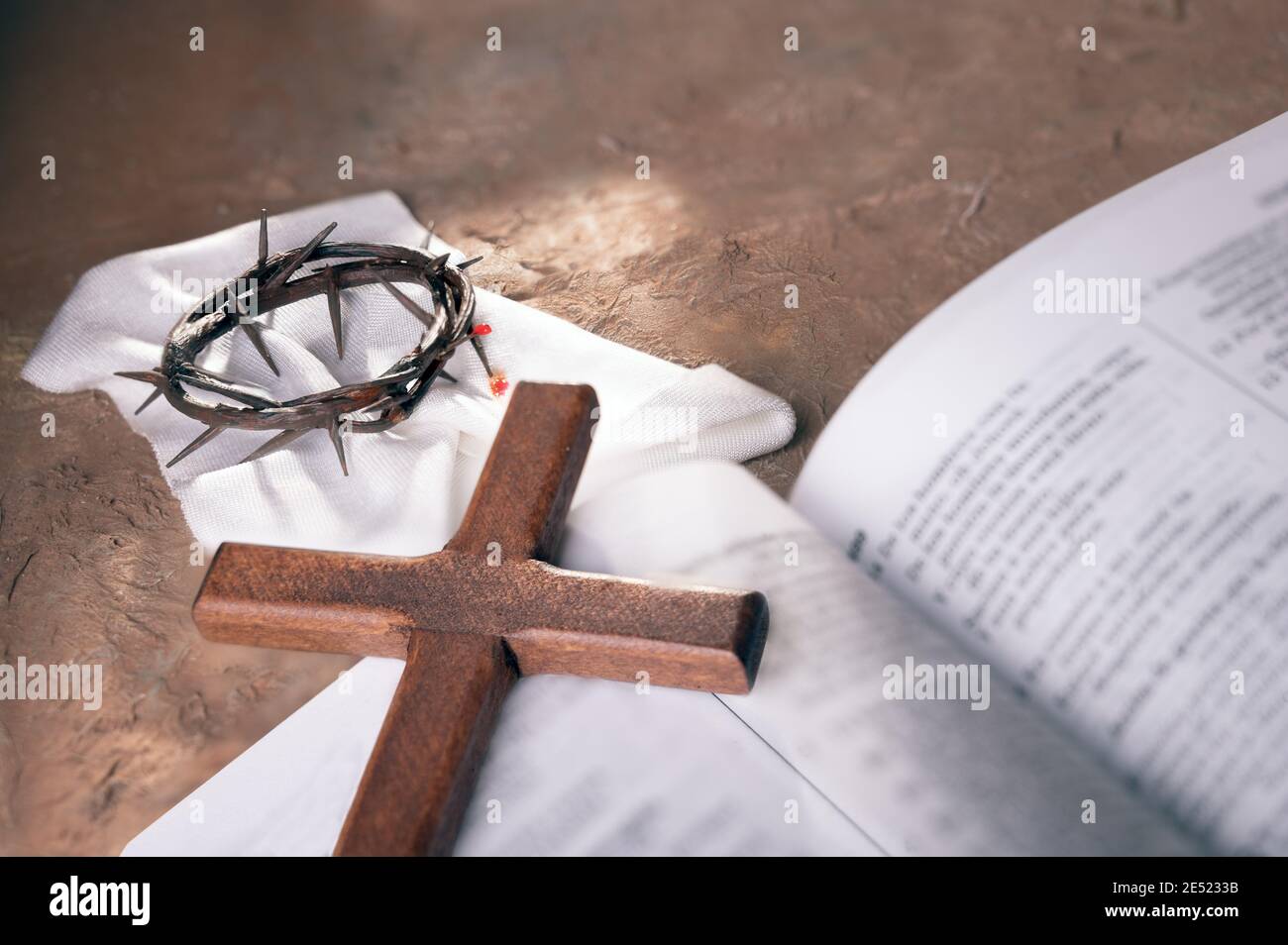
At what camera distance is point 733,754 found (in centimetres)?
70

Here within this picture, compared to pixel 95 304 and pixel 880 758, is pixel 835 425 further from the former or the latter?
pixel 95 304

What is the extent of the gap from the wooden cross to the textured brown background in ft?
0.28

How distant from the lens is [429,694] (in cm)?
71

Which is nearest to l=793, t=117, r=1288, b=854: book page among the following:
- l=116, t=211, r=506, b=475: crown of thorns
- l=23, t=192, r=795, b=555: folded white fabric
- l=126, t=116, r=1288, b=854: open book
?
l=126, t=116, r=1288, b=854: open book

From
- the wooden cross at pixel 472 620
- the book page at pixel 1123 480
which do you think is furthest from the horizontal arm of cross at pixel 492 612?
the book page at pixel 1123 480

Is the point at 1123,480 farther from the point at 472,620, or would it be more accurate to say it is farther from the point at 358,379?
the point at 358,379

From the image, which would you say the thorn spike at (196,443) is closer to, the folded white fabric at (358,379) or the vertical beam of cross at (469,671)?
the folded white fabric at (358,379)

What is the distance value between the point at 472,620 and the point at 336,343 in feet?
1.35

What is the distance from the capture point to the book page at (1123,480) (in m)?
0.61

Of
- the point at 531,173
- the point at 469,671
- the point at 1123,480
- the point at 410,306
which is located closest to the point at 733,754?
the point at 469,671

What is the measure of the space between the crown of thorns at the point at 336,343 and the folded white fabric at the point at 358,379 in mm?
18

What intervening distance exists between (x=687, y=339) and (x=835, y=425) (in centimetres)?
34

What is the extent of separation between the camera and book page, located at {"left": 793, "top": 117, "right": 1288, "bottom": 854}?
0.61 meters

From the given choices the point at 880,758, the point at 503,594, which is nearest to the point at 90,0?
the point at 503,594
